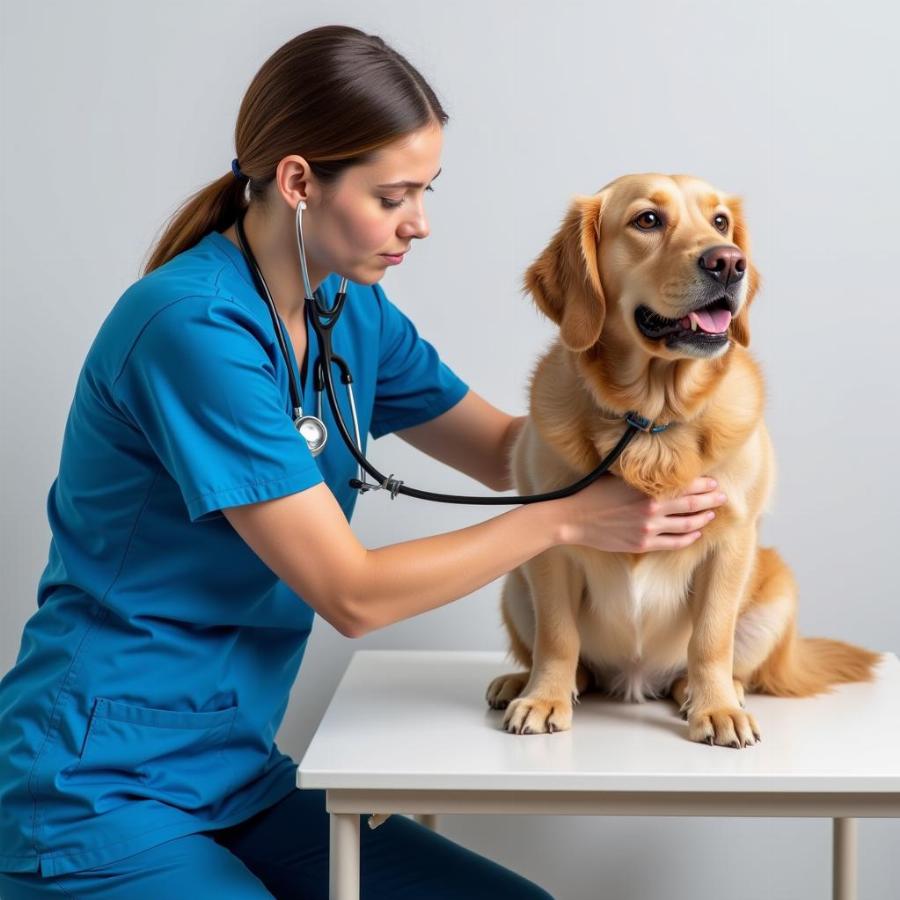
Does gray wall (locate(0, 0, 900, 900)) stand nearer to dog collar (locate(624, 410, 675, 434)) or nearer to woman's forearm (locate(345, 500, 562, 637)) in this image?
dog collar (locate(624, 410, 675, 434))

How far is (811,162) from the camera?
2184 mm

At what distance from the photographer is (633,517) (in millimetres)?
1524

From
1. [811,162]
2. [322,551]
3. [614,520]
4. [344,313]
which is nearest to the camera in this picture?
[322,551]

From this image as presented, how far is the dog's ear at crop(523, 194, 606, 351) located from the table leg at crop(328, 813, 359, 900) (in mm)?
674

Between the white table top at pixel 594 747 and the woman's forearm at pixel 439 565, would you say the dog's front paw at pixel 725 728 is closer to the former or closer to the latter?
the white table top at pixel 594 747

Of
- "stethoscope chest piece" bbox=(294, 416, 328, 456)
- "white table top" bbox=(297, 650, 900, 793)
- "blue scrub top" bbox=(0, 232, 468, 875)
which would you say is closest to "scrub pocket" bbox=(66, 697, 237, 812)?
"blue scrub top" bbox=(0, 232, 468, 875)

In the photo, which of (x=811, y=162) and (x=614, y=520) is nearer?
(x=614, y=520)

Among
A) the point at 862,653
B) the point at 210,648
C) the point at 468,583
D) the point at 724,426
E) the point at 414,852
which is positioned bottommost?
the point at 414,852

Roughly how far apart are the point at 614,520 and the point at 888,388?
96 cm

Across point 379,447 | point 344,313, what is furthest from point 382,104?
point 379,447

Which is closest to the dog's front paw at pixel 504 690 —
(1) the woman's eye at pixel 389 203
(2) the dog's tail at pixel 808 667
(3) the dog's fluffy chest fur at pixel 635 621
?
(3) the dog's fluffy chest fur at pixel 635 621

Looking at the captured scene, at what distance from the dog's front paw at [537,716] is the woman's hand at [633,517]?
0.71ft

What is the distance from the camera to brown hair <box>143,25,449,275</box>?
1477 mm

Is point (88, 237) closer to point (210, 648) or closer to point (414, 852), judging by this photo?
point (210, 648)
